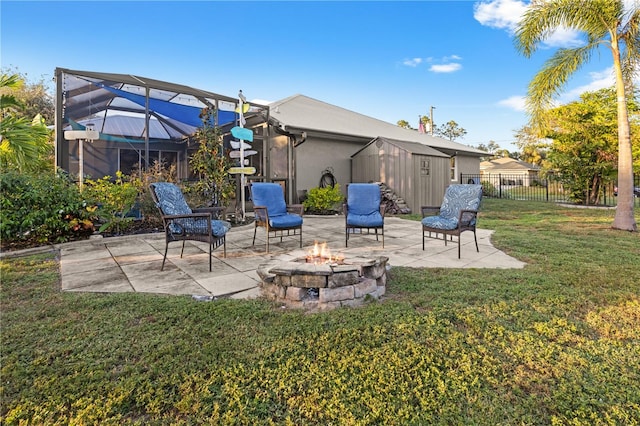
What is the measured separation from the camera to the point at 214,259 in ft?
14.5

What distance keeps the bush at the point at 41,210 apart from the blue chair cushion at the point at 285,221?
3363 millimetres

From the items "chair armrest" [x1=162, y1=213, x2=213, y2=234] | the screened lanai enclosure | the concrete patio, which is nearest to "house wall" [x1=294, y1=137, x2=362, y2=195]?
the screened lanai enclosure

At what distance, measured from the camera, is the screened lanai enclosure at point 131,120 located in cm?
631

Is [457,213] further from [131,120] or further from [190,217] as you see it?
[131,120]

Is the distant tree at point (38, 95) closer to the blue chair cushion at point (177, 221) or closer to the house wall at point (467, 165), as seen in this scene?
the blue chair cushion at point (177, 221)

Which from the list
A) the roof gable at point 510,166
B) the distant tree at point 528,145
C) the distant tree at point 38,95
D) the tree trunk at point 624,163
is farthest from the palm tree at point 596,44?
the roof gable at point 510,166

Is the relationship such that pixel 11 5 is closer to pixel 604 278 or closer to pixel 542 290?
pixel 542 290

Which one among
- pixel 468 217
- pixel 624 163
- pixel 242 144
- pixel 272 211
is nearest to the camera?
pixel 468 217

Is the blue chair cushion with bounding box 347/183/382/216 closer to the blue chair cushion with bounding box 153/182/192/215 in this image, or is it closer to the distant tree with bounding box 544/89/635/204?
Answer: the blue chair cushion with bounding box 153/182/192/215

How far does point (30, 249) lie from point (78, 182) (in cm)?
191

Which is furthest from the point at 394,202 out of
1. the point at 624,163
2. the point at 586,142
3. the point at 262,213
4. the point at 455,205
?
the point at 586,142

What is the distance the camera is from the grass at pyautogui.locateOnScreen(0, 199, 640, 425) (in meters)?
1.56

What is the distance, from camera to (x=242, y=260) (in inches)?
173

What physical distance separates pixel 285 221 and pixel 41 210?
3.85m
